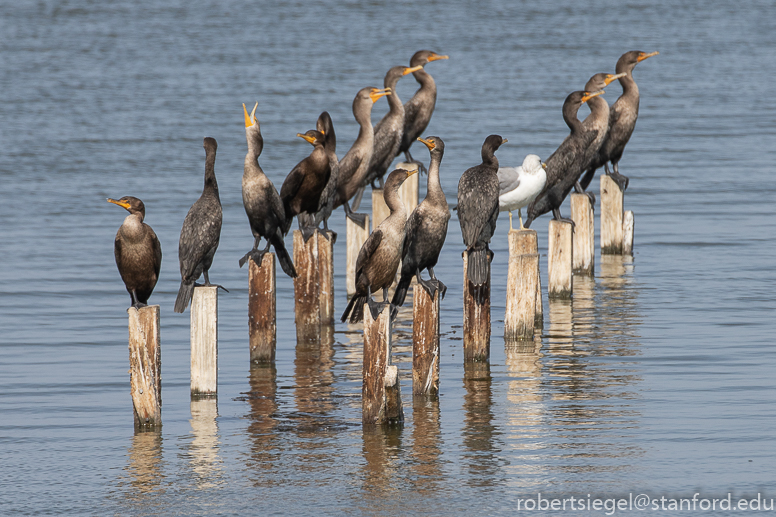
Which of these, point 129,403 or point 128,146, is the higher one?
point 128,146

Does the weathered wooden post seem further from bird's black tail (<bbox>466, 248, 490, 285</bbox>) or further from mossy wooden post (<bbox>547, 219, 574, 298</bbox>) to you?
mossy wooden post (<bbox>547, 219, 574, 298</bbox>)

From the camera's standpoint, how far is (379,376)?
300 inches

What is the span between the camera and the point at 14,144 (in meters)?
22.6

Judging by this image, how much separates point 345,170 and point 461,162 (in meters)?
8.16

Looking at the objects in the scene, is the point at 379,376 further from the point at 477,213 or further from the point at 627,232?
the point at 627,232

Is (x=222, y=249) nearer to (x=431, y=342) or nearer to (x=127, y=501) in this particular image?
(x=431, y=342)

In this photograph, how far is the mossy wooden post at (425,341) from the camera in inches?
321

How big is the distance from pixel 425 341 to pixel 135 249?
1923 mm

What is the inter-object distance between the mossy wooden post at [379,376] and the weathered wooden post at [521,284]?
85.6 inches

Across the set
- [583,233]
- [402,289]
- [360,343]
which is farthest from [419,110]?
[402,289]

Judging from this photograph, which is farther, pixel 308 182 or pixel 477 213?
pixel 308 182

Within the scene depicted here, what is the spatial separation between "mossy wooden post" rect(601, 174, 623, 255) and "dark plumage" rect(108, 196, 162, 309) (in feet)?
20.8

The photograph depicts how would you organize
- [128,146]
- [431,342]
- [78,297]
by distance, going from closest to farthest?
[431,342], [78,297], [128,146]

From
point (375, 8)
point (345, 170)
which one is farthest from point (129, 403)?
point (375, 8)
